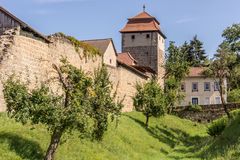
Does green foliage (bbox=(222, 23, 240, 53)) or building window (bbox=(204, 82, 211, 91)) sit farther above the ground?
green foliage (bbox=(222, 23, 240, 53))

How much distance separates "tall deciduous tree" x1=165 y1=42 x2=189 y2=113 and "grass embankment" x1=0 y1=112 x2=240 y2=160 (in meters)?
10.8

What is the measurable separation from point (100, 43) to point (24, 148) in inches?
911

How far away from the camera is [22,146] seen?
45.7 ft

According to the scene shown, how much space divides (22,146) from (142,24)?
41.6 metres

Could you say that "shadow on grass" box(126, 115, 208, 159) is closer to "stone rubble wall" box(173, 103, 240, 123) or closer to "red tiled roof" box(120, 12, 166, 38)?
"stone rubble wall" box(173, 103, 240, 123)

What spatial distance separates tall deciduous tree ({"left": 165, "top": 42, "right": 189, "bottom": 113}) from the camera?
4397 cm

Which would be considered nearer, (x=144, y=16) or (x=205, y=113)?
(x=205, y=113)

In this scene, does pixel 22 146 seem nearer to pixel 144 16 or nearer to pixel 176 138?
pixel 176 138

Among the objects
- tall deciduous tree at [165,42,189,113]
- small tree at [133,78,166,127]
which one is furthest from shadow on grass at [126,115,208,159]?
tall deciduous tree at [165,42,189,113]

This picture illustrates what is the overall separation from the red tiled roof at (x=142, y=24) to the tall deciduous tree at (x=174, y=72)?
2988 millimetres

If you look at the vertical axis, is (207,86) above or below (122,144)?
above

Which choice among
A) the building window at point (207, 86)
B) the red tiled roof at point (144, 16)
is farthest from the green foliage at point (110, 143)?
the building window at point (207, 86)

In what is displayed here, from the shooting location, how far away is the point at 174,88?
1836 inches

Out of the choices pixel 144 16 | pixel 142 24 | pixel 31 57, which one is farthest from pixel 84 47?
pixel 144 16
